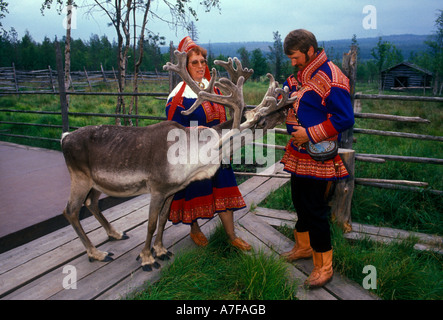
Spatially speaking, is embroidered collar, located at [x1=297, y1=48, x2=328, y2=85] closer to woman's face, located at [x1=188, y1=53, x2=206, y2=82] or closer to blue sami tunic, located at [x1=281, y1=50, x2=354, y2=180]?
blue sami tunic, located at [x1=281, y1=50, x2=354, y2=180]

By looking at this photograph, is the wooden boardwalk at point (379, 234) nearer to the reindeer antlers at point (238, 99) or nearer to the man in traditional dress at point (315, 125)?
the man in traditional dress at point (315, 125)

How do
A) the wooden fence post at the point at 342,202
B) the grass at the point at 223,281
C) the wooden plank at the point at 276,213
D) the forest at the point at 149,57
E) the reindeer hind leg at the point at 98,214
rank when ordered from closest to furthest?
the grass at the point at 223,281 < the reindeer hind leg at the point at 98,214 < the wooden fence post at the point at 342,202 < the wooden plank at the point at 276,213 < the forest at the point at 149,57

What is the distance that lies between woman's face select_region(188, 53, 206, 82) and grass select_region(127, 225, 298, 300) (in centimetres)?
164

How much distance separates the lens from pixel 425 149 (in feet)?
17.5

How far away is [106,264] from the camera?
2781mm

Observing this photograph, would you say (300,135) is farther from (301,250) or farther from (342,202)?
(342,202)

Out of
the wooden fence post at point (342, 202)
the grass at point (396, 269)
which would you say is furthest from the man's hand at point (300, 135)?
the wooden fence post at point (342, 202)

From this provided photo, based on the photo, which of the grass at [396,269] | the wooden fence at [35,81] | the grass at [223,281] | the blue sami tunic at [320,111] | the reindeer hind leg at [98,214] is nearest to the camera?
the blue sami tunic at [320,111]

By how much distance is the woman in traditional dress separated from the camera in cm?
290

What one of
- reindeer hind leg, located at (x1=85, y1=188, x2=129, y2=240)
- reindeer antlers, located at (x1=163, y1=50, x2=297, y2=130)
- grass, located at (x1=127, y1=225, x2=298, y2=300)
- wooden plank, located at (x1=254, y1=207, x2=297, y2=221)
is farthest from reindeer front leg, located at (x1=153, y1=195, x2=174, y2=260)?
wooden plank, located at (x1=254, y1=207, x2=297, y2=221)

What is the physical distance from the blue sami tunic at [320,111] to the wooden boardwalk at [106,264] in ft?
2.69

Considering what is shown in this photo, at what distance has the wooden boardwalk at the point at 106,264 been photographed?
94.7 inches
